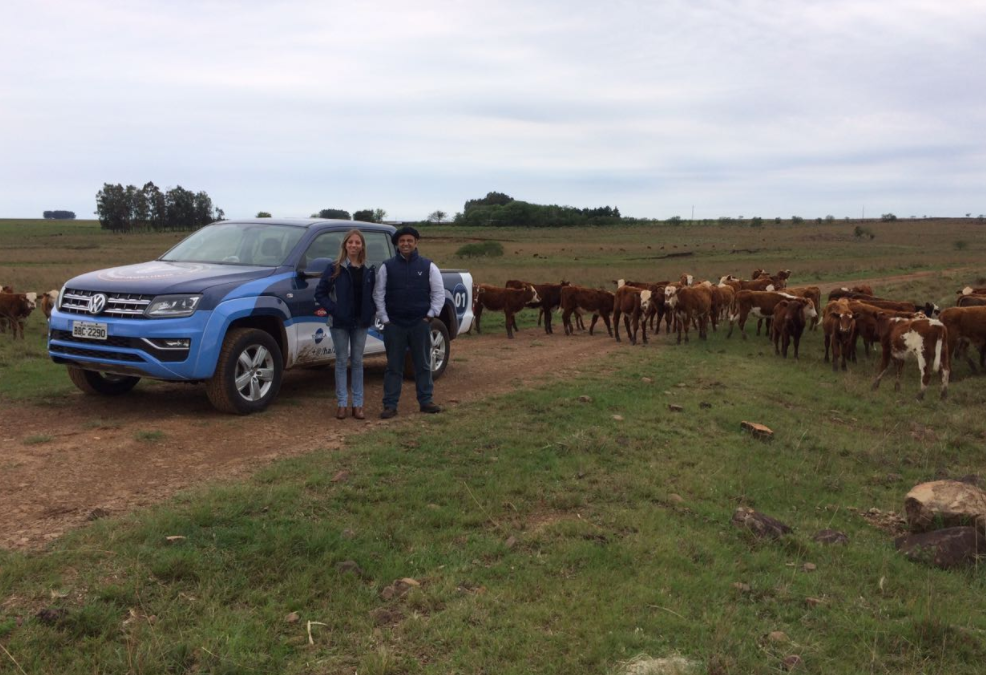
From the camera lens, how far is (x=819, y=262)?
47.3m

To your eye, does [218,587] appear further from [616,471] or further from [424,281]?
[424,281]

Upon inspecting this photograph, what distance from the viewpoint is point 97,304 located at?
307 inches

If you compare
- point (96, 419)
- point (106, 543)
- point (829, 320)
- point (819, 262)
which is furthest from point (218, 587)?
point (819, 262)

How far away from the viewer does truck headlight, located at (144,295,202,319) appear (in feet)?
24.9

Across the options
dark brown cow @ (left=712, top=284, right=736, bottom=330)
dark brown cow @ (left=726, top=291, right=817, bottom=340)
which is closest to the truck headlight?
dark brown cow @ (left=726, top=291, right=817, bottom=340)

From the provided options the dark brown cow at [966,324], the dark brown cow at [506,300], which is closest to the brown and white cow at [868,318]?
the dark brown cow at [966,324]

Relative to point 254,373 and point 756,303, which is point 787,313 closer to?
point 756,303

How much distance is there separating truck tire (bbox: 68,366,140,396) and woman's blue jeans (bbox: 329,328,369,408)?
97.7 inches

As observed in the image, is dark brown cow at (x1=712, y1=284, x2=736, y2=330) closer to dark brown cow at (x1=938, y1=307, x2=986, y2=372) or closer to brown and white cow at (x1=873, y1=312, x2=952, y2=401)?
dark brown cow at (x1=938, y1=307, x2=986, y2=372)

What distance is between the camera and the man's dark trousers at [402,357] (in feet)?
28.6

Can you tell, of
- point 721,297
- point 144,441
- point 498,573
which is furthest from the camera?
point 721,297

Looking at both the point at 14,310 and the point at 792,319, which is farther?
the point at 14,310

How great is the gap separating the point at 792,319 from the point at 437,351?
27.3 feet

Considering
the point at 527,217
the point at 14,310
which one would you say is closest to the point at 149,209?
the point at 527,217
